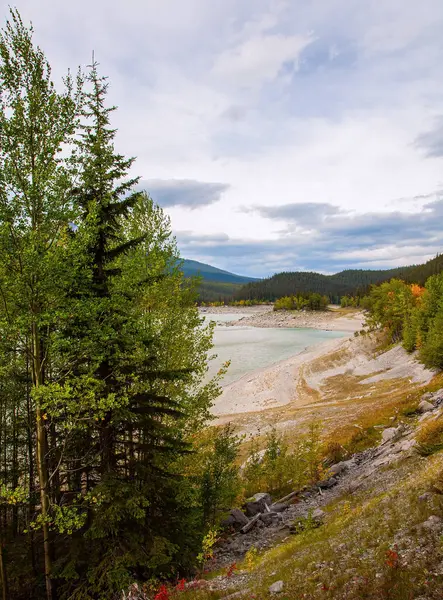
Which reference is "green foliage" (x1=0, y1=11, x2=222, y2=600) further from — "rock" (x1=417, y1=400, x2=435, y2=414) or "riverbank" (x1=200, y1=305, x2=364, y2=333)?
"riverbank" (x1=200, y1=305, x2=364, y2=333)

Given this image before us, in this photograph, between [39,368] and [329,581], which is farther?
[39,368]

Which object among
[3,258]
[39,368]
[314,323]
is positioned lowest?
[314,323]

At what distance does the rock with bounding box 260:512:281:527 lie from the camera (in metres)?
15.2

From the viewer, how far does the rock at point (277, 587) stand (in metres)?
7.75

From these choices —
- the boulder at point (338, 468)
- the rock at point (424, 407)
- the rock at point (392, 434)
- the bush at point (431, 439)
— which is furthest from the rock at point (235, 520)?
the rock at point (424, 407)

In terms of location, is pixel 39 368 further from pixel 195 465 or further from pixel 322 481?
pixel 322 481

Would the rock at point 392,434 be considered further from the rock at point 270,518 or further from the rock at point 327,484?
the rock at point 270,518

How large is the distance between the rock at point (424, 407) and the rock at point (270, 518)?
44.3 feet

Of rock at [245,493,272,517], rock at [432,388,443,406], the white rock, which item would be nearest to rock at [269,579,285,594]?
rock at [245,493,272,517]

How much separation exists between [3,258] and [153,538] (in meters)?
8.74

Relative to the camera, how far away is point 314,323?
507 ft

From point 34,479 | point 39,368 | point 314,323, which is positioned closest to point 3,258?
point 39,368

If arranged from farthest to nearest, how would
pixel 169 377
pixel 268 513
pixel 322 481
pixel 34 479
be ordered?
1. pixel 322 481
2. pixel 268 513
3. pixel 34 479
4. pixel 169 377

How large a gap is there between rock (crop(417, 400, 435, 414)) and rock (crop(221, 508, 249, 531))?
47.7ft
